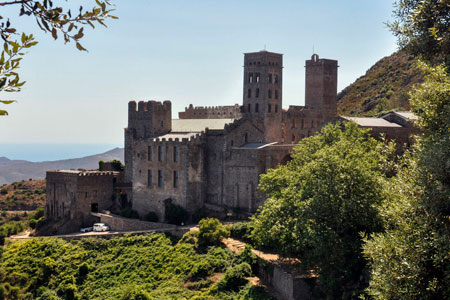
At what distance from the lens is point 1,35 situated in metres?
8.60

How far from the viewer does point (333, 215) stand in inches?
1174

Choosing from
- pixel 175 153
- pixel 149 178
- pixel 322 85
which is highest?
pixel 322 85

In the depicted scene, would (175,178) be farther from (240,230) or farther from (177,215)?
(240,230)

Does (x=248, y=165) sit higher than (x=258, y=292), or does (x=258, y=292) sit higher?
(x=248, y=165)

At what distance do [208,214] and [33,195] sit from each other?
182 feet

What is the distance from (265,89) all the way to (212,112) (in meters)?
9.16

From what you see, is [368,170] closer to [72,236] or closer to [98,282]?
[98,282]

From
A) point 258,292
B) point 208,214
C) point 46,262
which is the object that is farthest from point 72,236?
point 258,292

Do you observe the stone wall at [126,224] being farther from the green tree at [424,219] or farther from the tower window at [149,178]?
the green tree at [424,219]

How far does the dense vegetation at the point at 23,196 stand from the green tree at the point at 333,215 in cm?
6714

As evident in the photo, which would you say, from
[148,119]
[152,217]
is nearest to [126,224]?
[152,217]

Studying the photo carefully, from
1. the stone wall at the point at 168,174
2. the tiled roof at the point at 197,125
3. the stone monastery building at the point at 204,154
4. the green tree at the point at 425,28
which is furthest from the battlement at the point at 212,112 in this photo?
the green tree at the point at 425,28

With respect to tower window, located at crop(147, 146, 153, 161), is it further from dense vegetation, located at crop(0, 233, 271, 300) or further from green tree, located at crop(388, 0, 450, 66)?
green tree, located at crop(388, 0, 450, 66)

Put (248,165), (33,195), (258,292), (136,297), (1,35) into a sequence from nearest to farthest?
1. (1,35)
2. (258,292)
3. (136,297)
4. (248,165)
5. (33,195)
